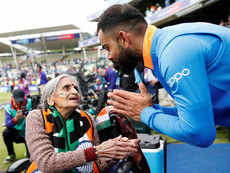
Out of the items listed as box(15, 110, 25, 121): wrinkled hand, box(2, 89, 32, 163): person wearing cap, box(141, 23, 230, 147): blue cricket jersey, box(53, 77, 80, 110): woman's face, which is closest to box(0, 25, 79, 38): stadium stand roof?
box(2, 89, 32, 163): person wearing cap

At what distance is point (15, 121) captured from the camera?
2.88 metres

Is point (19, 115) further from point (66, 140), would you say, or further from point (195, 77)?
point (195, 77)

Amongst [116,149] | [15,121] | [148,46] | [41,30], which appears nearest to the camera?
[148,46]

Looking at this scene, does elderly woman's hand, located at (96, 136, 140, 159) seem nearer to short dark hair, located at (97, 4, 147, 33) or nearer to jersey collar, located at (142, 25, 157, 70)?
jersey collar, located at (142, 25, 157, 70)

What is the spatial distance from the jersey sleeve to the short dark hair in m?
0.40

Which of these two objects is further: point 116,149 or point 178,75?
point 116,149

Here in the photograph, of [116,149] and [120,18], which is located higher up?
[120,18]

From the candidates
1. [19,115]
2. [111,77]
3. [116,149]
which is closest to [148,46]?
[116,149]

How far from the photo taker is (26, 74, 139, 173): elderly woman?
1.49m

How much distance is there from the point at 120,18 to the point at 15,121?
242 cm

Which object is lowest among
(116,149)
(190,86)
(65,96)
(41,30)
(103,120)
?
(116,149)

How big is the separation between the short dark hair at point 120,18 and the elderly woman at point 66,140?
831 millimetres

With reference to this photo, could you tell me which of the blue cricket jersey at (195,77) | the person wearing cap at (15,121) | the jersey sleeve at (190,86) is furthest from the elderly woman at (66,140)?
the person wearing cap at (15,121)

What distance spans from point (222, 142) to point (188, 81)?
302 centimetres
